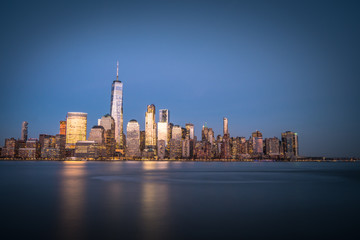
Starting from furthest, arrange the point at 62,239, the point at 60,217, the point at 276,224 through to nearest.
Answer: the point at 60,217
the point at 276,224
the point at 62,239

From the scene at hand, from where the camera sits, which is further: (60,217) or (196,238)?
(60,217)

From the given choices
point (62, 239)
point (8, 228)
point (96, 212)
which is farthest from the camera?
point (96, 212)

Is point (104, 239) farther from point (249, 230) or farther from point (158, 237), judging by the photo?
point (249, 230)

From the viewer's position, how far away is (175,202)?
3259 cm

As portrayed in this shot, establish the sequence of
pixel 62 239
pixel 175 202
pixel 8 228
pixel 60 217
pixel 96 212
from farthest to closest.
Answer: pixel 175 202, pixel 96 212, pixel 60 217, pixel 8 228, pixel 62 239

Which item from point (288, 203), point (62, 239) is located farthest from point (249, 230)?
point (288, 203)

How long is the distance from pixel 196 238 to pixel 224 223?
5065 millimetres

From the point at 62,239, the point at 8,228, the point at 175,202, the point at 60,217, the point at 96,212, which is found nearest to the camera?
the point at 62,239

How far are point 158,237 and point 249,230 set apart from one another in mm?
6395

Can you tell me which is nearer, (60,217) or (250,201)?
(60,217)

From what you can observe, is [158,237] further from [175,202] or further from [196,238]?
[175,202]

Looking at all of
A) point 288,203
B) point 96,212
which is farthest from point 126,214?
point 288,203

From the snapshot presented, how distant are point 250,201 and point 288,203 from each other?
13.4ft

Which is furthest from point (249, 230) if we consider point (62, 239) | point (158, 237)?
point (62, 239)
